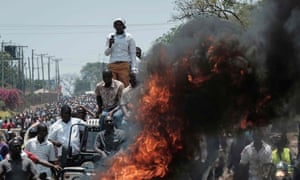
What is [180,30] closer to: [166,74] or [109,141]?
[166,74]

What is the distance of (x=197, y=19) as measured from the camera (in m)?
10.8

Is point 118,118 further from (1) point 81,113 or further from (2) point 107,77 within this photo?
(1) point 81,113

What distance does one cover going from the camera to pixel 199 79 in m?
10.6

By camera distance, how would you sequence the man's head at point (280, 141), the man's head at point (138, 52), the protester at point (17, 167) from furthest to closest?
the man's head at point (138, 52) < the man's head at point (280, 141) < the protester at point (17, 167)

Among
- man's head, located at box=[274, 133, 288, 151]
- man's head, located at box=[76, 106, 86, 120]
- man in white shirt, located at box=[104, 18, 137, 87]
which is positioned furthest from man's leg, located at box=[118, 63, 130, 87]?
man's head, located at box=[274, 133, 288, 151]

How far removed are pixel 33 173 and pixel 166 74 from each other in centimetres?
280

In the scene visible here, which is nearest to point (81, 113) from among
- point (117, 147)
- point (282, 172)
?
point (117, 147)

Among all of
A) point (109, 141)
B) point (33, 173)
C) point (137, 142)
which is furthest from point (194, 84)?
point (33, 173)

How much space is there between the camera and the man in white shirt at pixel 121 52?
13.9 m

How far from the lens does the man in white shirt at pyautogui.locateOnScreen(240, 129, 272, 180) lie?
12.3 m

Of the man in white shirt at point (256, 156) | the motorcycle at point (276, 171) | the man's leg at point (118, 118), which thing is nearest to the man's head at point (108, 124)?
the man's leg at point (118, 118)

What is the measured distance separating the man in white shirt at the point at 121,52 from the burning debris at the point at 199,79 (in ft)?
10.3

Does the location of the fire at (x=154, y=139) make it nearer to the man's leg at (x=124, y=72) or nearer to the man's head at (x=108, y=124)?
the man's head at (x=108, y=124)

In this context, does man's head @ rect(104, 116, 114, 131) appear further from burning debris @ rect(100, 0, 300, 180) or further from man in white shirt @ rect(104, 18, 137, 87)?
man in white shirt @ rect(104, 18, 137, 87)
